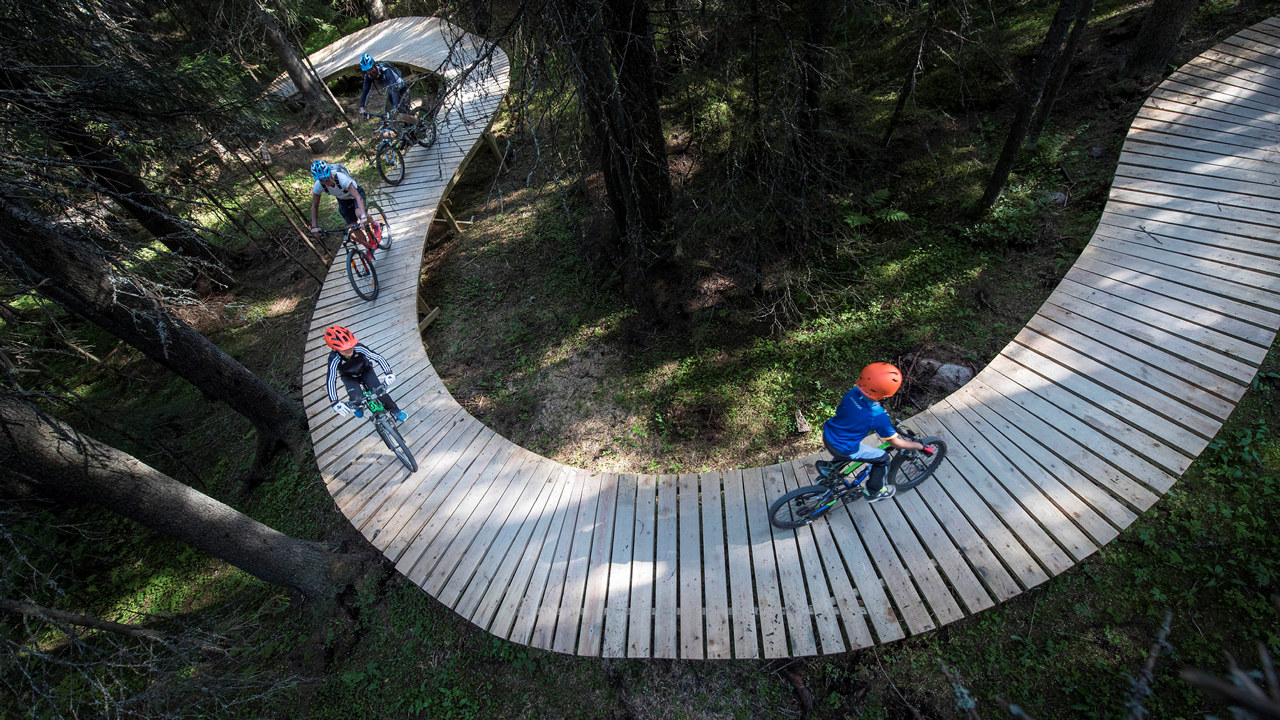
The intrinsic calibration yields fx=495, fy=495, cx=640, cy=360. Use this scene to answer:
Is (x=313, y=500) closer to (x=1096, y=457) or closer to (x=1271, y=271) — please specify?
(x=1096, y=457)

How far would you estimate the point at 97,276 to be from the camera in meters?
5.37

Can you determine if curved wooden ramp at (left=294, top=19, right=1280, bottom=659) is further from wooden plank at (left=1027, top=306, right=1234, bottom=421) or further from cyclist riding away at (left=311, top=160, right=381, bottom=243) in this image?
cyclist riding away at (left=311, top=160, right=381, bottom=243)

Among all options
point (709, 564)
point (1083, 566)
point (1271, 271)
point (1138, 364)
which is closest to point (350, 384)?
point (709, 564)

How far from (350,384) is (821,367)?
572 cm

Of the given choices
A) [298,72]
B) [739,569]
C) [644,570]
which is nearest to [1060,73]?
[739,569]

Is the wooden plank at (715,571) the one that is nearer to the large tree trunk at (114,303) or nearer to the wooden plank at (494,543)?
→ the wooden plank at (494,543)

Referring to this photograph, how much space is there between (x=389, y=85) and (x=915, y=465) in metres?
11.1

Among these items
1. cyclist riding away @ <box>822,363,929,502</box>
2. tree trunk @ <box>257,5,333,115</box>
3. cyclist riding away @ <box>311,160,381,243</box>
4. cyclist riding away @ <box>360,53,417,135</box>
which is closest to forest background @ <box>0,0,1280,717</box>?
cyclist riding away @ <box>311,160,381,243</box>

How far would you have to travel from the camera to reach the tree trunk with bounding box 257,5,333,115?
14.6 meters

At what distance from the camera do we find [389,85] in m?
9.70

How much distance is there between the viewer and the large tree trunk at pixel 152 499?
14.5 ft

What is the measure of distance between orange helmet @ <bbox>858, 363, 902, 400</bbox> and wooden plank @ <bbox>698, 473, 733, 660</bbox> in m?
2.17

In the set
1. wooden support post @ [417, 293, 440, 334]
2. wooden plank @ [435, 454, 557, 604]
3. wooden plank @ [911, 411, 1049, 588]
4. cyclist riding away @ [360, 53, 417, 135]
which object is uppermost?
cyclist riding away @ [360, 53, 417, 135]

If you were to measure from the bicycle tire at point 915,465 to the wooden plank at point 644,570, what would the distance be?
2407 mm
